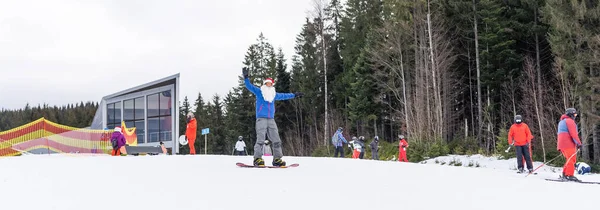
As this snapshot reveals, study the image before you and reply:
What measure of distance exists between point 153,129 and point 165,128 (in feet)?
4.72

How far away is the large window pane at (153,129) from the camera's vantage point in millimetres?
31902

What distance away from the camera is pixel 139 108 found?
3309 centimetres

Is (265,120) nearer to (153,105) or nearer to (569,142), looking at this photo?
(569,142)

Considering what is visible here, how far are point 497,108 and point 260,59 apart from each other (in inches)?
1295

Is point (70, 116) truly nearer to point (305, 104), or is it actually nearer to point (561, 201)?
point (305, 104)

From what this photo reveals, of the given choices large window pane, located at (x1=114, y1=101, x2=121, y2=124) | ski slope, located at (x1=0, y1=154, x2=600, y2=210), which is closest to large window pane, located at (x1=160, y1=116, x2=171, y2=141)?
large window pane, located at (x1=114, y1=101, x2=121, y2=124)

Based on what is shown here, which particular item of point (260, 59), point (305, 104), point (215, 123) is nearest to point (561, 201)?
point (305, 104)

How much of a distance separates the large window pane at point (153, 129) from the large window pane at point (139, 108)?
1044 millimetres

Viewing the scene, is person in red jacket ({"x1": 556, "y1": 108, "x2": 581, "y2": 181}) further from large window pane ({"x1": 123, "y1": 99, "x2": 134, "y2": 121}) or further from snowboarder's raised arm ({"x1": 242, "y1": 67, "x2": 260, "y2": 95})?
large window pane ({"x1": 123, "y1": 99, "x2": 134, "y2": 121})

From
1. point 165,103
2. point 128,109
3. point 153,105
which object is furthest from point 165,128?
point 128,109

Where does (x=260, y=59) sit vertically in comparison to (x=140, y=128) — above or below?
above

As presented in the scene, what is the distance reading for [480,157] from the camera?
21234 millimetres

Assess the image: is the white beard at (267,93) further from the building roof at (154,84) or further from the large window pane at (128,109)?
the large window pane at (128,109)

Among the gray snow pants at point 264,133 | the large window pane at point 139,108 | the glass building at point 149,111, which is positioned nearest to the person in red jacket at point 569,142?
the gray snow pants at point 264,133
